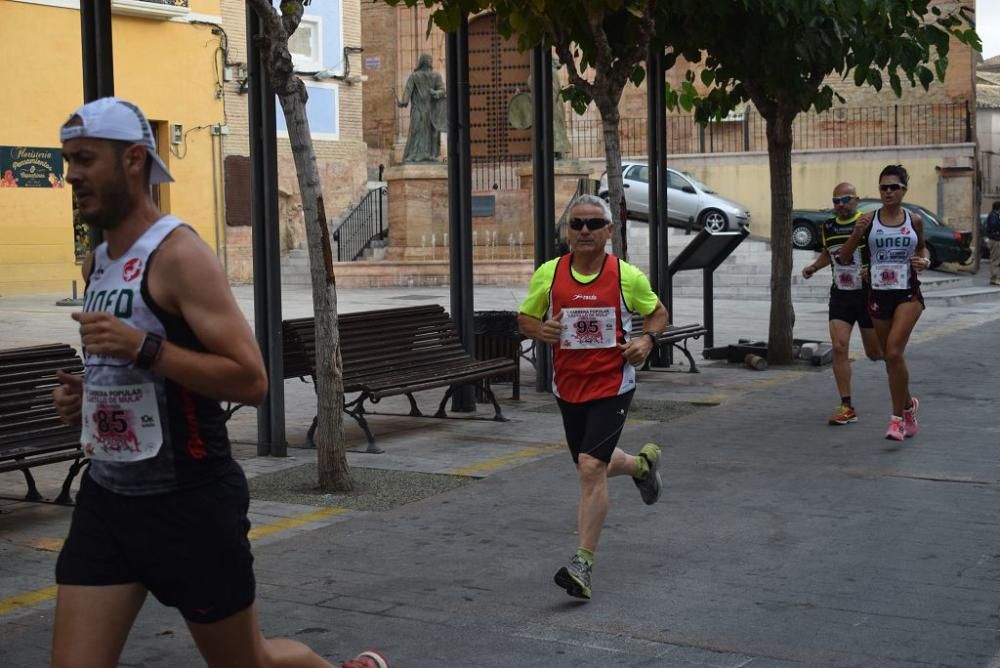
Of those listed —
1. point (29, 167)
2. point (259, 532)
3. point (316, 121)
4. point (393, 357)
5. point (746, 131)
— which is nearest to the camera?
point (259, 532)

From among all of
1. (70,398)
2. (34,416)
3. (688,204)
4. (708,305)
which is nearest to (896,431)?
(34,416)

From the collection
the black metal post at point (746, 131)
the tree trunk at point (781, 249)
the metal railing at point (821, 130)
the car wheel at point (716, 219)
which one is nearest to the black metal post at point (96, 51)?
the tree trunk at point (781, 249)

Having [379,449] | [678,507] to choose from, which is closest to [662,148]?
[379,449]

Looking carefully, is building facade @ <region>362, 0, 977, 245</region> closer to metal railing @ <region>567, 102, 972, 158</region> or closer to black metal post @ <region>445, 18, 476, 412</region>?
metal railing @ <region>567, 102, 972, 158</region>

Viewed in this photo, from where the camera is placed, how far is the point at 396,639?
222 inches

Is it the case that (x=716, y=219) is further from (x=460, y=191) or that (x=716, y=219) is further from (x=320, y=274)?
(x=320, y=274)

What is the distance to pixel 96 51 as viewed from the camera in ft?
29.6

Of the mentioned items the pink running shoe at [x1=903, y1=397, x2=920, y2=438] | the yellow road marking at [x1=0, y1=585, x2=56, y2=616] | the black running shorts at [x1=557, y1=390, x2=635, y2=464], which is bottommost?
the yellow road marking at [x1=0, y1=585, x2=56, y2=616]

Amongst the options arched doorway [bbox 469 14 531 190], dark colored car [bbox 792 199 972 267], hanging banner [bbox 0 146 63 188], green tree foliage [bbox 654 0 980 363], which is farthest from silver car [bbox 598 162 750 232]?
green tree foliage [bbox 654 0 980 363]

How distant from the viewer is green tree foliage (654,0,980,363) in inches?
512

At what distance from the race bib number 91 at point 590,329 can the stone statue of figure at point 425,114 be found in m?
24.7

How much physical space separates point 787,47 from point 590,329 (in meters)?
8.19

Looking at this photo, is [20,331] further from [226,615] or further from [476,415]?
[226,615]

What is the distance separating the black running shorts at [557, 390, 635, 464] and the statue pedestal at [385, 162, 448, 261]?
24282mm
